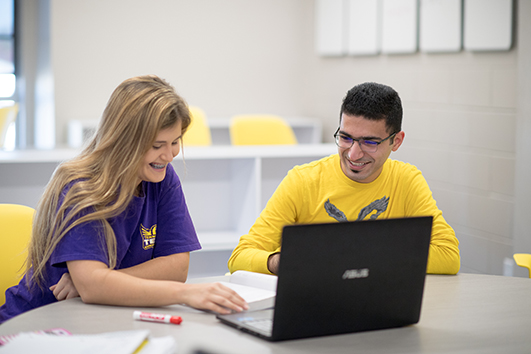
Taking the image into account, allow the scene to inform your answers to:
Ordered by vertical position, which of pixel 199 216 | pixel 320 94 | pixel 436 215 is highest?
pixel 320 94

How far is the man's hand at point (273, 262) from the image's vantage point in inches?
61.5

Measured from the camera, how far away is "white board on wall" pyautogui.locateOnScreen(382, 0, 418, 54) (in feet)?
12.0

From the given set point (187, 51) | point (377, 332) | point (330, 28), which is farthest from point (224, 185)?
point (187, 51)

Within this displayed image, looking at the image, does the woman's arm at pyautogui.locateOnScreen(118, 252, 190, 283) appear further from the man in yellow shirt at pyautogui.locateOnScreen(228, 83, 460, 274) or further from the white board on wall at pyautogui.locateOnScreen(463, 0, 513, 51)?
the white board on wall at pyautogui.locateOnScreen(463, 0, 513, 51)

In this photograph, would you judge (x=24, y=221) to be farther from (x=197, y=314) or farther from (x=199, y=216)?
(x=199, y=216)

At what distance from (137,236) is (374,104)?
0.78 metres

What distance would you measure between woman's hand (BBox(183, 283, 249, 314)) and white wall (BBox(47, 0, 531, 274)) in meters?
2.18

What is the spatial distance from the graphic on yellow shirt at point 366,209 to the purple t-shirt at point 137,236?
1.50 ft

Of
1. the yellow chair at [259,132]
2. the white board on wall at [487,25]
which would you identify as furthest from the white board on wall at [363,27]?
the white board on wall at [487,25]

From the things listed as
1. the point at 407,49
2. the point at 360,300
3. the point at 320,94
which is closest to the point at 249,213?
the point at 407,49

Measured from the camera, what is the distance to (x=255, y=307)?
4.14ft

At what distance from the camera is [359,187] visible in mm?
1859

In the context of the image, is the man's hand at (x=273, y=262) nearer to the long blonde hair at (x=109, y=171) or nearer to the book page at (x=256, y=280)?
the book page at (x=256, y=280)

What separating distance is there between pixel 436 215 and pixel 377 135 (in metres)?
0.31
